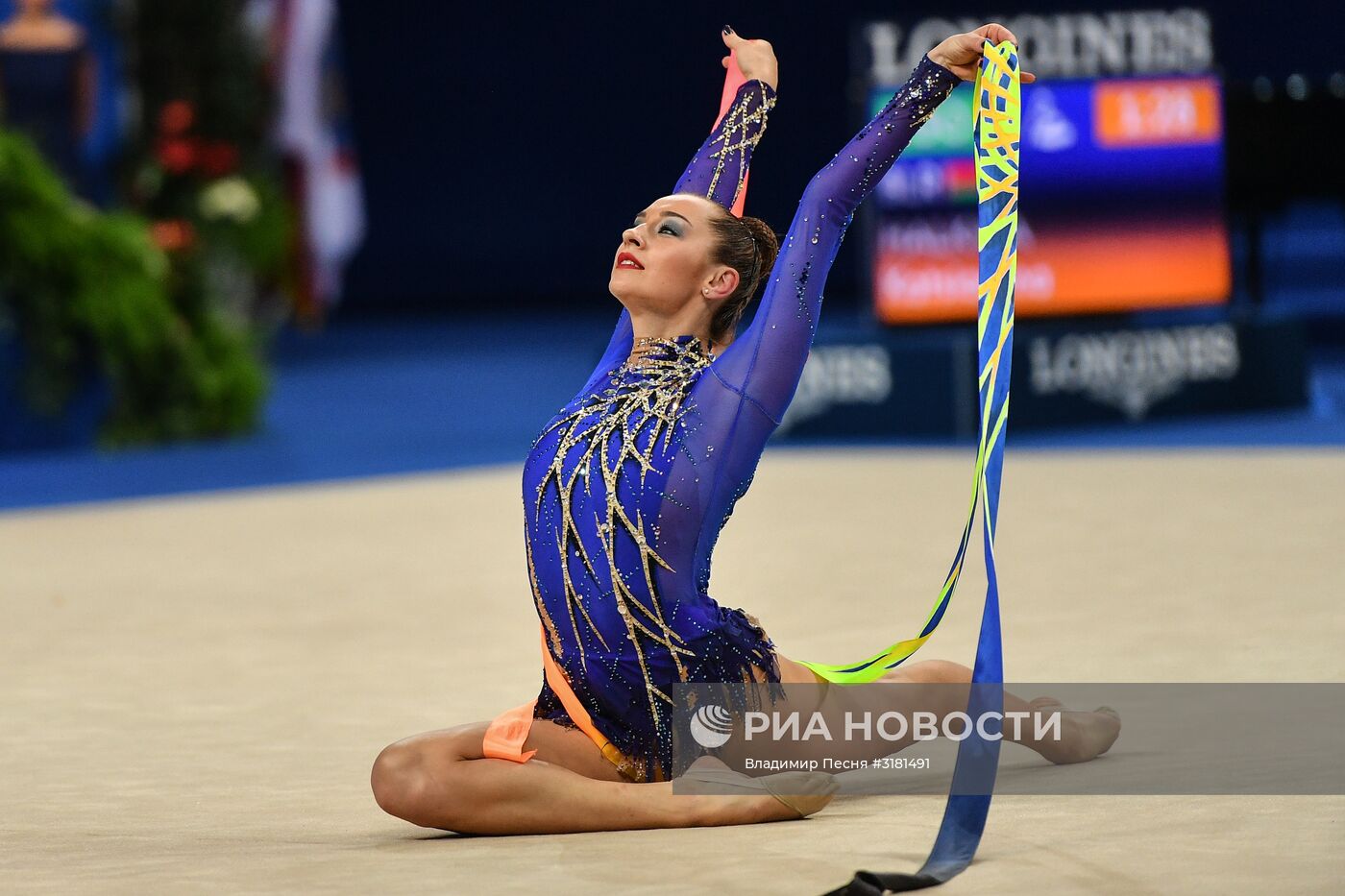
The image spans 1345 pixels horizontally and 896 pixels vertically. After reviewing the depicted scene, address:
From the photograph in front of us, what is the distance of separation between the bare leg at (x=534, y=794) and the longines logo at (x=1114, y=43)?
22.6 feet

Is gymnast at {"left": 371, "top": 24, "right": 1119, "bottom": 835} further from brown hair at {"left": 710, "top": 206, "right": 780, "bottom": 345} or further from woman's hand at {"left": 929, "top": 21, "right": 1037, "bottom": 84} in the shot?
brown hair at {"left": 710, "top": 206, "right": 780, "bottom": 345}

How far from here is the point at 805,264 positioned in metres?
3.21

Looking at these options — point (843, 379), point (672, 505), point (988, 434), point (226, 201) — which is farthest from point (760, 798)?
point (226, 201)

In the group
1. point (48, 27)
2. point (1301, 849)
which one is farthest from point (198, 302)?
point (1301, 849)

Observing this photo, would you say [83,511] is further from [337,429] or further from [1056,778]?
[1056,778]

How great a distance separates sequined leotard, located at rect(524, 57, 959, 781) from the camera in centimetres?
321

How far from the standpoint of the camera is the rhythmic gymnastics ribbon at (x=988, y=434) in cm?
292

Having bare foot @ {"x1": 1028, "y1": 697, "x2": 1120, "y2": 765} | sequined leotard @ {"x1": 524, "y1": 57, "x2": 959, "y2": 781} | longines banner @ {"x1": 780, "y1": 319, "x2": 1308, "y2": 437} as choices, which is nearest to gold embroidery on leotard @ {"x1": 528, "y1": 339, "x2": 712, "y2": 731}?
sequined leotard @ {"x1": 524, "y1": 57, "x2": 959, "y2": 781}

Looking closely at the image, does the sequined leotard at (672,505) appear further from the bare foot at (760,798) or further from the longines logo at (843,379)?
the longines logo at (843,379)

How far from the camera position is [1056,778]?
354cm

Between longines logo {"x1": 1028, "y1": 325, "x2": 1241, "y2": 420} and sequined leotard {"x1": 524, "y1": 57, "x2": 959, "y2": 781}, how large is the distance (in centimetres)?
684

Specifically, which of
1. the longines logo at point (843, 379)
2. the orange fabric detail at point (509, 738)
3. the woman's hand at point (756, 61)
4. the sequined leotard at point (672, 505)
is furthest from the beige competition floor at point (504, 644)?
the woman's hand at point (756, 61)

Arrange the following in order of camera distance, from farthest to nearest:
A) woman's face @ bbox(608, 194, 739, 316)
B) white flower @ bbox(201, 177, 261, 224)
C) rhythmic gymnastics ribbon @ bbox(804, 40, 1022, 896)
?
1. white flower @ bbox(201, 177, 261, 224)
2. woman's face @ bbox(608, 194, 739, 316)
3. rhythmic gymnastics ribbon @ bbox(804, 40, 1022, 896)

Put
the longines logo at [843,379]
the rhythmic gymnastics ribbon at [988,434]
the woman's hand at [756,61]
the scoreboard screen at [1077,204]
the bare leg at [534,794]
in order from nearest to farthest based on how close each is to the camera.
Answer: the rhythmic gymnastics ribbon at [988,434]
the bare leg at [534,794]
the woman's hand at [756,61]
the scoreboard screen at [1077,204]
the longines logo at [843,379]
